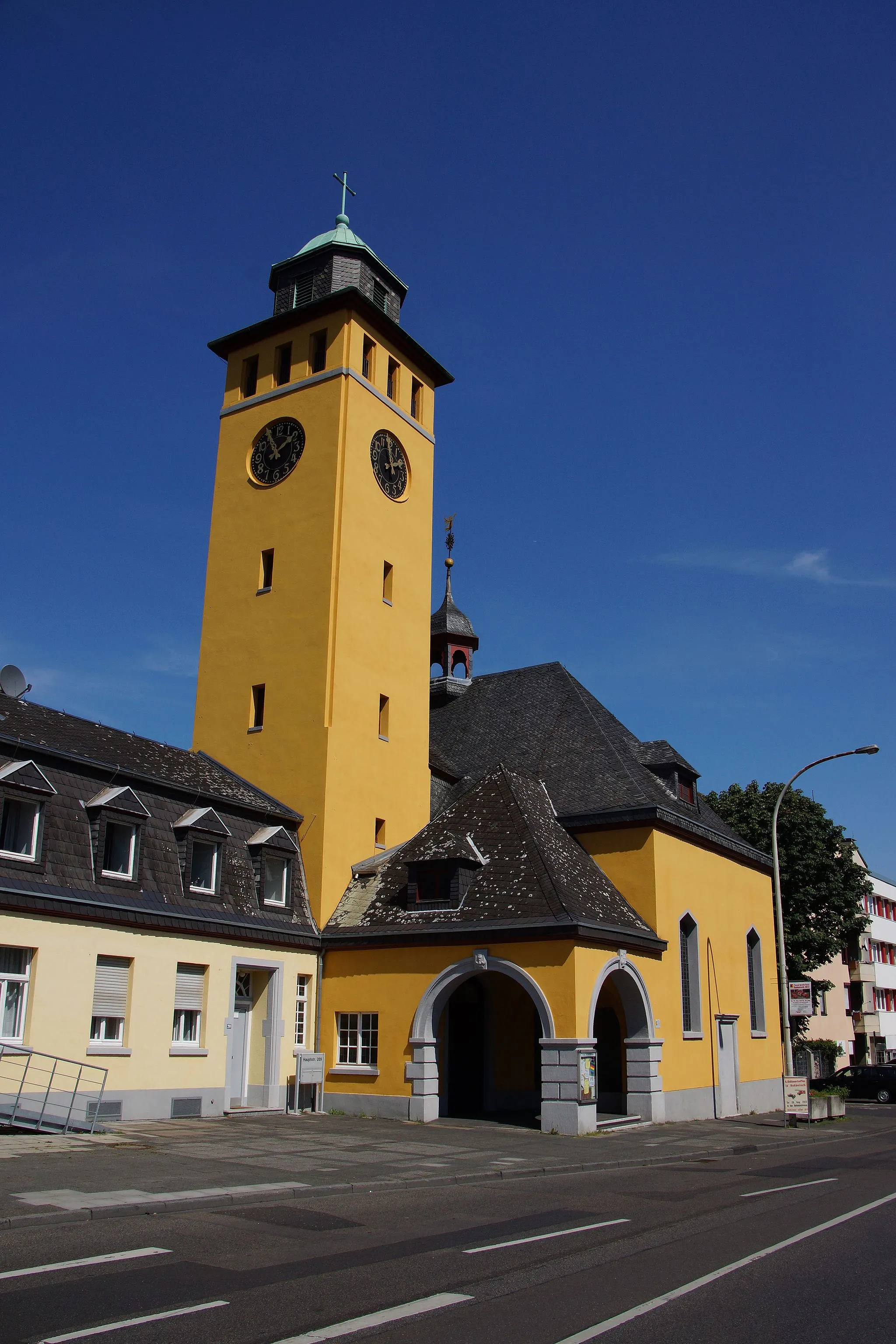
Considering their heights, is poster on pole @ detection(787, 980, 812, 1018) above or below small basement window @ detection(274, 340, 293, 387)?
below

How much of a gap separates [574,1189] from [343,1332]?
319 inches

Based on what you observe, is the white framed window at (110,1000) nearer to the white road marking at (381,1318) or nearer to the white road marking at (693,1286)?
the white road marking at (693,1286)

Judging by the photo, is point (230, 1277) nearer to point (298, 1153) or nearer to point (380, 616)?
point (298, 1153)

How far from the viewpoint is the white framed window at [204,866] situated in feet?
74.7

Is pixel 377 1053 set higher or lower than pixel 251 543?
lower

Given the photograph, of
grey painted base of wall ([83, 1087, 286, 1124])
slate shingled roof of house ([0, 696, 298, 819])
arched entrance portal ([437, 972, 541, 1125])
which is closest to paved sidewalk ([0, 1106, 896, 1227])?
grey painted base of wall ([83, 1087, 286, 1124])

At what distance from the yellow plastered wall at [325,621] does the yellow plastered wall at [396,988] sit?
1827 mm

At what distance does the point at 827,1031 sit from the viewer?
6394 centimetres

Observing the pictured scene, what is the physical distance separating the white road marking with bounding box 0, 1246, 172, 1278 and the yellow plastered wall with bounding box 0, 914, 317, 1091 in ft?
34.7

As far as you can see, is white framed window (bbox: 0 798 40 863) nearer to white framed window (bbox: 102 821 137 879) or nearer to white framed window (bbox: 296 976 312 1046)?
white framed window (bbox: 102 821 137 879)

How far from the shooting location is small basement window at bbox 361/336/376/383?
1247 inches

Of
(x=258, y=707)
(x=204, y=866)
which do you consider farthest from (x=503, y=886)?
(x=258, y=707)

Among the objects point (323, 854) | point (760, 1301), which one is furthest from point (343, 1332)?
point (323, 854)

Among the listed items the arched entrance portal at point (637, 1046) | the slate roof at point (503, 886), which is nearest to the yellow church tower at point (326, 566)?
the slate roof at point (503, 886)
